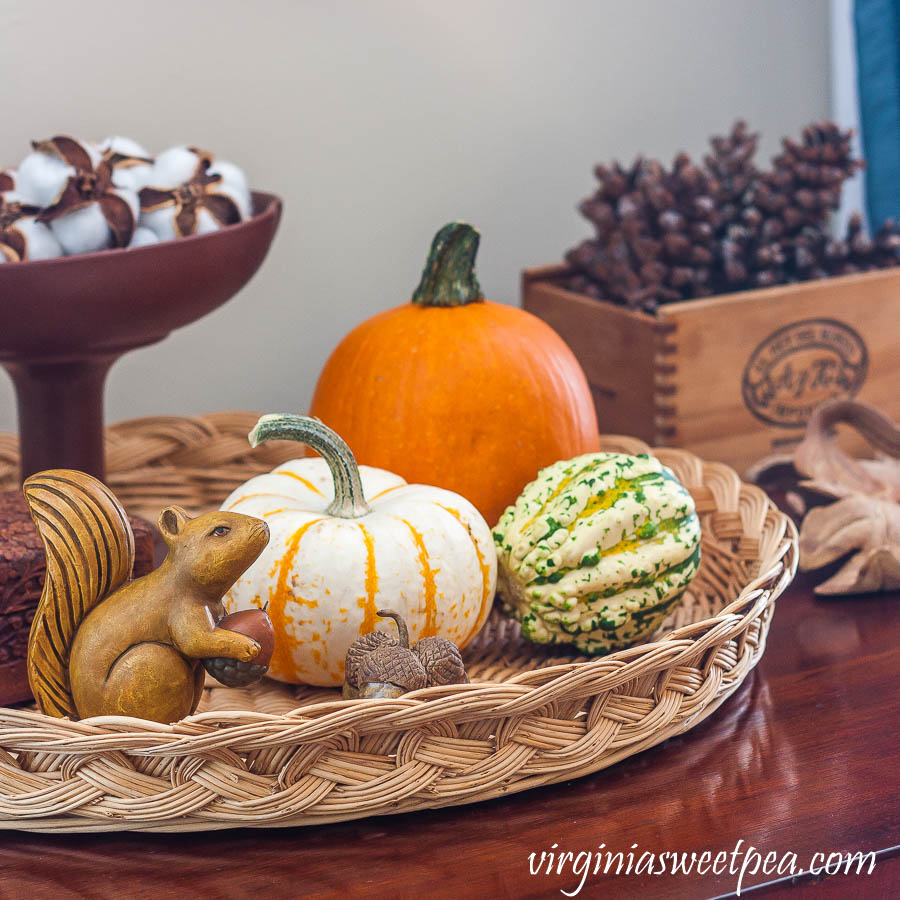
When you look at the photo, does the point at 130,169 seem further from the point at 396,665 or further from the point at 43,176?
the point at 396,665

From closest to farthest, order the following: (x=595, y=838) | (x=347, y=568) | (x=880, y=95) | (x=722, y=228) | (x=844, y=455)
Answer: (x=595, y=838) < (x=347, y=568) < (x=844, y=455) < (x=722, y=228) < (x=880, y=95)

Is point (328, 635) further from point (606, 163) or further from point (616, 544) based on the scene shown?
point (606, 163)

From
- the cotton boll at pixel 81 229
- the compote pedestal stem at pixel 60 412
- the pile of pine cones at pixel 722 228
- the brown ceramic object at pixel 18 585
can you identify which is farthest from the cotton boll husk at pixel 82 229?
the pile of pine cones at pixel 722 228

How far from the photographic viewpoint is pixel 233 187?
3.22 feet

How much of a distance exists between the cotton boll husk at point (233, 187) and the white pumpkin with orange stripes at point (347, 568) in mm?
286

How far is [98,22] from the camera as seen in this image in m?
1.30

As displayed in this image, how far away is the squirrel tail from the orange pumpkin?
1.04 ft

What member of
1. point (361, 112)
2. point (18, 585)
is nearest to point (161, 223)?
point (18, 585)

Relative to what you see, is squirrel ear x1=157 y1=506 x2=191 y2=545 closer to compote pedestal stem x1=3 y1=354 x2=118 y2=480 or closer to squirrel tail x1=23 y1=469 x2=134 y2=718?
squirrel tail x1=23 y1=469 x2=134 y2=718

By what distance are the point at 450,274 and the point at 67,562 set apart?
470 mm

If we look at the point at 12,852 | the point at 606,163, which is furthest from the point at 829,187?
the point at 12,852

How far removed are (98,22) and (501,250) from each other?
0.58 meters

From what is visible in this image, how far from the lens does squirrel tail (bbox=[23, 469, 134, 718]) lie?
0.65 meters

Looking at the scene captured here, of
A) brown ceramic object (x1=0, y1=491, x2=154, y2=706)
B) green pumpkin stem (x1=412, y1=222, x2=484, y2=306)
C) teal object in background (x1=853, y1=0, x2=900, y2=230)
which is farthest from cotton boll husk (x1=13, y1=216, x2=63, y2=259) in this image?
teal object in background (x1=853, y1=0, x2=900, y2=230)
